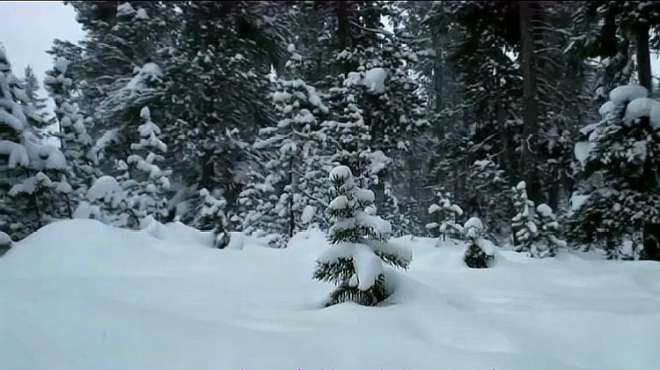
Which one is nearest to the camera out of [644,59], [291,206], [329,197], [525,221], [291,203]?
[329,197]

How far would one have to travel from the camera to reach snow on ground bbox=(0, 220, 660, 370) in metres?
2.09

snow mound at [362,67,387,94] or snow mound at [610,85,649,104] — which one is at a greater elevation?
snow mound at [362,67,387,94]

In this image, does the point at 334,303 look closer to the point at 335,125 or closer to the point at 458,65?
the point at 335,125

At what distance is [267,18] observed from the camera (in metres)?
13.6

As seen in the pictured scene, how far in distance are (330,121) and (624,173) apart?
21.3ft

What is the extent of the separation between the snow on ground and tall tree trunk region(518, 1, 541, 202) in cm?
516

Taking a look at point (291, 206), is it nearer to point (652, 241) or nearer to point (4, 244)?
point (4, 244)

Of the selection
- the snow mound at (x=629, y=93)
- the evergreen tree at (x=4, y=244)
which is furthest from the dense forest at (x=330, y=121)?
the evergreen tree at (x=4, y=244)

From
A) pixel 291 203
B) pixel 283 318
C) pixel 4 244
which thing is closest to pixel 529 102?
pixel 291 203

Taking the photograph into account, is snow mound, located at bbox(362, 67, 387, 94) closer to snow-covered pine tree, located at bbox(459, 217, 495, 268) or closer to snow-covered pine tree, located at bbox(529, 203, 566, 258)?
snow-covered pine tree, located at bbox(529, 203, 566, 258)

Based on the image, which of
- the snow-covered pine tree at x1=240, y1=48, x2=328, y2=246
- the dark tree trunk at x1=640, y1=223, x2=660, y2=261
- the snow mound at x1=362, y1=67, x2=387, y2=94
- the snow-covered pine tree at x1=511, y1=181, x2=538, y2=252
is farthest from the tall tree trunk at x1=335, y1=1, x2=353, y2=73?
the dark tree trunk at x1=640, y1=223, x2=660, y2=261

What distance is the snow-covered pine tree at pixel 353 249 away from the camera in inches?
130

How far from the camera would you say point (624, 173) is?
6.90 metres

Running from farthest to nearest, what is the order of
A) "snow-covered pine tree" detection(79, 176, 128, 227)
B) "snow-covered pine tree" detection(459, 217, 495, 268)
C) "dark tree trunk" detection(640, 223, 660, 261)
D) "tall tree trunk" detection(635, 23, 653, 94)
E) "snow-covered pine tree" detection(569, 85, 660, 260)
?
"snow-covered pine tree" detection(79, 176, 128, 227) < "tall tree trunk" detection(635, 23, 653, 94) < "dark tree trunk" detection(640, 223, 660, 261) < "snow-covered pine tree" detection(569, 85, 660, 260) < "snow-covered pine tree" detection(459, 217, 495, 268)
